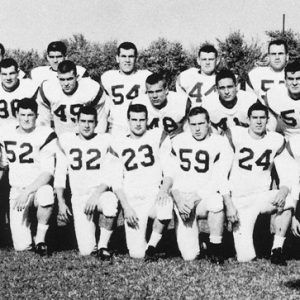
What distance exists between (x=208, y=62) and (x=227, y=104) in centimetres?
79

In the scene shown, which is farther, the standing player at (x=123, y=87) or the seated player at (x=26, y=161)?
the standing player at (x=123, y=87)

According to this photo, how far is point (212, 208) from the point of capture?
200 inches

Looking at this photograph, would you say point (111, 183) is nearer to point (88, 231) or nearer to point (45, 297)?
point (88, 231)

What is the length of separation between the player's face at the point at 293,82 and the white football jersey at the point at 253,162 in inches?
28.6

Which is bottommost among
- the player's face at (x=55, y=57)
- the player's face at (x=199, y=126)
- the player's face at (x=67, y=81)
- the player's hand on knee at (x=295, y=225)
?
the player's hand on knee at (x=295, y=225)

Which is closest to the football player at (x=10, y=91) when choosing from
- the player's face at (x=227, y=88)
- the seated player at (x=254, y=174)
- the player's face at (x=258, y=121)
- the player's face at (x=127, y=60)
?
the player's face at (x=127, y=60)

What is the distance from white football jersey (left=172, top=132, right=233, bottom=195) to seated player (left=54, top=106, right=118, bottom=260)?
76 centimetres

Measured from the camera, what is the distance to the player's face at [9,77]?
645 cm

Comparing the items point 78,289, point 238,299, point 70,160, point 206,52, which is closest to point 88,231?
point 70,160

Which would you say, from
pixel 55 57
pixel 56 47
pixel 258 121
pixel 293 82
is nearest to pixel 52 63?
pixel 55 57

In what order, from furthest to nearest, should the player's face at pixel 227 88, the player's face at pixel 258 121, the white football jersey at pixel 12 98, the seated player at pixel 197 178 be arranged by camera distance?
the white football jersey at pixel 12 98, the player's face at pixel 227 88, the player's face at pixel 258 121, the seated player at pixel 197 178

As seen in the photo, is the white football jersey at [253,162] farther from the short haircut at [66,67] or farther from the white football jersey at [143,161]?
the short haircut at [66,67]

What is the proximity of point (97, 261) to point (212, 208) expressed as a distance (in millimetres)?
1267

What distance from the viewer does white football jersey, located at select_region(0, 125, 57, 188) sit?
582cm
